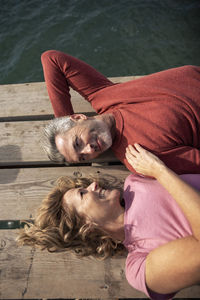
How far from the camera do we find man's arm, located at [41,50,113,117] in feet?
9.64

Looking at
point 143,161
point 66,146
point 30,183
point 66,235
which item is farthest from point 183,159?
point 30,183

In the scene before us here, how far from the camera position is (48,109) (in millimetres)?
3406

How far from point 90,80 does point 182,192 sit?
1.78 m

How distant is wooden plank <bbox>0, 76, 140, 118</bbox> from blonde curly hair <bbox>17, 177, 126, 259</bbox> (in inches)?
58.9

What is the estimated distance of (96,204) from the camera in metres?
2.19

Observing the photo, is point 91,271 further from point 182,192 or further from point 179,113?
point 179,113

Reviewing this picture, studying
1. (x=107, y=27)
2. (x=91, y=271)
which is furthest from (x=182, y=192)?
(x=107, y=27)

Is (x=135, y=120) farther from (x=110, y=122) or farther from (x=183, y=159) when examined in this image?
(x=183, y=159)

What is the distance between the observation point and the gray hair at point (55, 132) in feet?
8.46

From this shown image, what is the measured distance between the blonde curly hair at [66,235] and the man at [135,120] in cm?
60

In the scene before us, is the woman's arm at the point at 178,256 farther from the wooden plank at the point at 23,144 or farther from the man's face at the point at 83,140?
the wooden plank at the point at 23,144

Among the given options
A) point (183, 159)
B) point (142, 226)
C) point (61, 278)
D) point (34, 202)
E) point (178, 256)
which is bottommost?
point (61, 278)

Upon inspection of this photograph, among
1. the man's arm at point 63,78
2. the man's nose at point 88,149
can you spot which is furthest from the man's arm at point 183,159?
the man's arm at point 63,78

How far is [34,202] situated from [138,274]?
1353 mm
